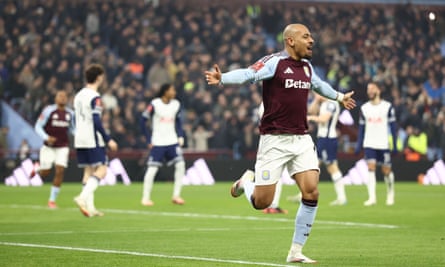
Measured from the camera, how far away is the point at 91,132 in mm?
19281

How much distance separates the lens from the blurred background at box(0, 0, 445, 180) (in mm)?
33500

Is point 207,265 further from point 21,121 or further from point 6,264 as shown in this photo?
point 21,121

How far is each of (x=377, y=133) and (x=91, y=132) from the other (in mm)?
7027

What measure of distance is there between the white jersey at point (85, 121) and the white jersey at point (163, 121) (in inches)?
151

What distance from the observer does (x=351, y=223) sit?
56.9 ft

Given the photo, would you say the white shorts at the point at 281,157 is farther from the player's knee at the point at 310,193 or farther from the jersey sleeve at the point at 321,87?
the jersey sleeve at the point at 321,87

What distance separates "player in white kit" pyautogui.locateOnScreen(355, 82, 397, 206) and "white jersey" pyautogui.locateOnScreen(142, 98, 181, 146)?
4.20 meters

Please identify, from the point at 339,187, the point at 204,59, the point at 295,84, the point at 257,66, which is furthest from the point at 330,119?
the point at 204,59

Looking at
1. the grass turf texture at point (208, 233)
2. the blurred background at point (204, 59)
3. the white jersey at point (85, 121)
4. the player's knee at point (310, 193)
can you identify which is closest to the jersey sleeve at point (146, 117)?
the grass turf texture at point (208, 233)

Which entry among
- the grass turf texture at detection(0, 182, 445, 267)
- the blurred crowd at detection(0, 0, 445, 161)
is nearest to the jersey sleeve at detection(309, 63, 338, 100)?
the grass turf texture at detection(0, 182, 445, 267)

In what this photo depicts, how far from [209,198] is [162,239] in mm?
10841

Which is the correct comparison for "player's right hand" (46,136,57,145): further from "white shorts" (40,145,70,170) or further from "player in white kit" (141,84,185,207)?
"player in white kit" (141,84,185,207)

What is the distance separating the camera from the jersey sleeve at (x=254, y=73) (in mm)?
10782

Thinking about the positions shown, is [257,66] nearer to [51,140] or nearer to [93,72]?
[93,72]
